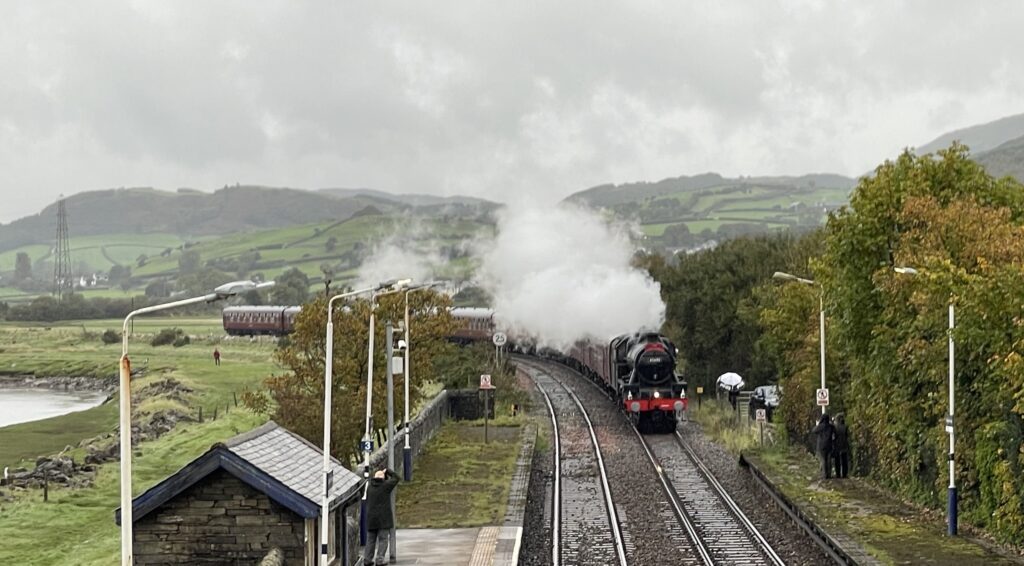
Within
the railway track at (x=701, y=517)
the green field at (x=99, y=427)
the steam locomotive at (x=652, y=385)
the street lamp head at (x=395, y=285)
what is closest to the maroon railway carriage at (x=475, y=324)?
the green field at (x=99, y=427)

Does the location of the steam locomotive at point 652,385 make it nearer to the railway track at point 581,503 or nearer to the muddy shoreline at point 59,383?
the railway track at point 581,503

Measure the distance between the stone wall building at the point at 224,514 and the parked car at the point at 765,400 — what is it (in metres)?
31.7

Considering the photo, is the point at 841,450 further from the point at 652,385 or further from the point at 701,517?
the point at 652,385

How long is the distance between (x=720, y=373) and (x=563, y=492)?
1045 inches

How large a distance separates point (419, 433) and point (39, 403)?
45.2 m

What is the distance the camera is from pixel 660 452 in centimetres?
3838

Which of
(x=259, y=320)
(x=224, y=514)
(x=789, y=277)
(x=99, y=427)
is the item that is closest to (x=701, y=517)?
(x=789, y=277)

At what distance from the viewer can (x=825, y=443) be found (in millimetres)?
31688

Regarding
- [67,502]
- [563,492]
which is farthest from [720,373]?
[67,502]

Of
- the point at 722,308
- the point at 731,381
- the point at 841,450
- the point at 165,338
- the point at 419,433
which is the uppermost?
the point at 722,308

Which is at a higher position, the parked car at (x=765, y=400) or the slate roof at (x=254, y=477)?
the slate roof at (x=254, y=477)

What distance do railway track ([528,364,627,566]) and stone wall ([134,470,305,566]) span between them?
814 cm

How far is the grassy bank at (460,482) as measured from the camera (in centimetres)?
2720

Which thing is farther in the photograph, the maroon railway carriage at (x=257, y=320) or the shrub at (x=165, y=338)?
the shrub at (x=165, y=338)
